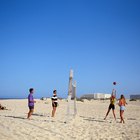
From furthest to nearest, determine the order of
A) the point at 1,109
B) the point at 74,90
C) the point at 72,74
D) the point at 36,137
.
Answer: the point at 1,109 < the point at 74,90 < the point at 72,74 < the point at 36,137

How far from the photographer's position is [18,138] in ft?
24.1

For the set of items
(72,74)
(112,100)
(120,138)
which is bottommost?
(120,138)

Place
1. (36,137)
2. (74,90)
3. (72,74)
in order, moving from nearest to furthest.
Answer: (36,137) → (72,74) → (74,90)

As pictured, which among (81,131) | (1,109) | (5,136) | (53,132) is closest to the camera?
(5,136)

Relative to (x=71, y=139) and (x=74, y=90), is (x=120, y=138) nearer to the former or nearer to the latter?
(x=71, y=139)

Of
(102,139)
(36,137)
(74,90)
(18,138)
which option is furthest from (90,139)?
(74,90)

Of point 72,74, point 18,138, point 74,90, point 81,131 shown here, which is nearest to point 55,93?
point 74,90

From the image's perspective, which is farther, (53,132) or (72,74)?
(72,74)

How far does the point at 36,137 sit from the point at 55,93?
6.70 m

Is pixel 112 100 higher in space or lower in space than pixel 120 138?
higher

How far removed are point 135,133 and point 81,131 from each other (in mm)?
2144

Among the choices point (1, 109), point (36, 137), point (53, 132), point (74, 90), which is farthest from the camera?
point (1, 109)

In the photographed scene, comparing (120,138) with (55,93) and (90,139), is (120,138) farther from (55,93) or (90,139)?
(55,93)

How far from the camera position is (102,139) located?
867 centimetres
